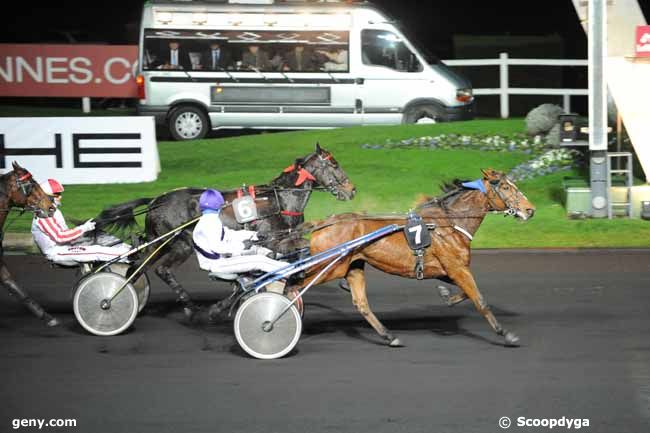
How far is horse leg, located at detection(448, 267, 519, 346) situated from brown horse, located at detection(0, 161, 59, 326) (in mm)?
3749

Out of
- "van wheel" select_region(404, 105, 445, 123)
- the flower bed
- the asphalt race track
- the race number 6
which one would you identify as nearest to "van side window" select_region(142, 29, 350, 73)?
"van wheel" select_region(404, 105, 445, 123)

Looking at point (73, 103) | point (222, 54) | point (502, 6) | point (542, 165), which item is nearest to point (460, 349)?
point (542, 165)

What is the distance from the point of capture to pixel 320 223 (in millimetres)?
8977

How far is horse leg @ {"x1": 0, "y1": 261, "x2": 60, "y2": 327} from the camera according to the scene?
9.62m

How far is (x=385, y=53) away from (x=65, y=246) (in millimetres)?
12143

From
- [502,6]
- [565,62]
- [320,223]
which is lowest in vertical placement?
[320,223]

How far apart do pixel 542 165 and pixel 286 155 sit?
178 inches

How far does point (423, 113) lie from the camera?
68.3ft

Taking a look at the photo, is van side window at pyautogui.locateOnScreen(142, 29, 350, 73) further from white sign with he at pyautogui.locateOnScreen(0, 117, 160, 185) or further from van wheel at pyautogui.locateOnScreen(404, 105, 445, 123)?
white sign with he at pyautogui.locateOnScreen(0, 117, 160, 185)

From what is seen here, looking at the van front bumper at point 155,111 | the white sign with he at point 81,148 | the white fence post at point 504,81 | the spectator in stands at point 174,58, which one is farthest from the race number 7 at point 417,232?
the white fence post at point 504,81

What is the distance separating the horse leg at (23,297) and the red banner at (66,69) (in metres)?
12.2

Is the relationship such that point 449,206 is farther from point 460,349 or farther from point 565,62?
point 565,62

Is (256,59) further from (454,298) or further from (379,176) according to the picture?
(454,298)

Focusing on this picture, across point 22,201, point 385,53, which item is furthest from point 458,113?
point 22,201
